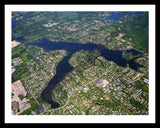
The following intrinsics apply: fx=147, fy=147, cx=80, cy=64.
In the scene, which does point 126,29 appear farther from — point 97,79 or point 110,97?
point 110,97

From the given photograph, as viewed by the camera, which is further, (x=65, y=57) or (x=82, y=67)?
(x=65, y=57)

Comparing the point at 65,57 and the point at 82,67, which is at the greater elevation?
the point at 65,57

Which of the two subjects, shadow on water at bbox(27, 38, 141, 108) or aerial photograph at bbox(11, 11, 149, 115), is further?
shadow on water at bbox(27, 38, 141, 108)

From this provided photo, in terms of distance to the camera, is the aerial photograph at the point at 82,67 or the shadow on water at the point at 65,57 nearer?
the aerial photograph at the point at 82,67

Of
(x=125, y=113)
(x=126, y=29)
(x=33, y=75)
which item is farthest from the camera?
(x=126, y=29)

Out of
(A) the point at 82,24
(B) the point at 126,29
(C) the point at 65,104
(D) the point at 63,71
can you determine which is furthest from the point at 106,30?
(C) the point at 65,104
